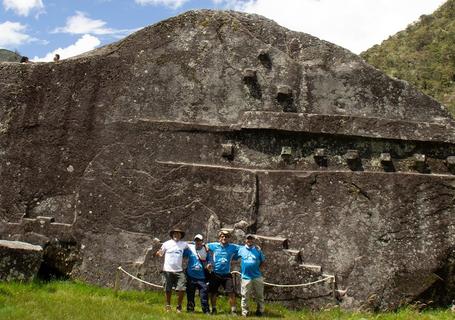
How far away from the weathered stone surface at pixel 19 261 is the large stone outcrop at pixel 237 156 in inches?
33.4

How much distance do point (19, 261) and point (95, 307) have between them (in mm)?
2190

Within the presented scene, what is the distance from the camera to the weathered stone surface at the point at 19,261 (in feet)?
30.8

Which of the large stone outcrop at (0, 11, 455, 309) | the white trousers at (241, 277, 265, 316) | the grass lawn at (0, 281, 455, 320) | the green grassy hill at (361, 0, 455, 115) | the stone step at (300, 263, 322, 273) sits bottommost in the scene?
the grass lawn at (0, 281, 455, 320)

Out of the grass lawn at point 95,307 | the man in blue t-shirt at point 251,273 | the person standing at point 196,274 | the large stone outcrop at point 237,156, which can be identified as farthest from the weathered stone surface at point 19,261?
the man in blue t-shirt at point 251,273

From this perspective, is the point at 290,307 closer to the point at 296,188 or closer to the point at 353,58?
the point at 296,188

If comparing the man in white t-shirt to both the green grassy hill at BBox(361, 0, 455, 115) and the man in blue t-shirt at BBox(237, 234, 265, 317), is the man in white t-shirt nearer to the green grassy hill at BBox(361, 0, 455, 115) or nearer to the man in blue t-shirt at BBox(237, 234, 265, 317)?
the man in blue t-shirt at BBox(237, 234, 265, 317)

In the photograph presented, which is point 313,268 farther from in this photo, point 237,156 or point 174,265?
point 237,156

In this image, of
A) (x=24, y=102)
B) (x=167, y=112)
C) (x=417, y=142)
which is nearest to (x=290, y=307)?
(x=417, y=142)

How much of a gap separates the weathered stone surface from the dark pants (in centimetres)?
276

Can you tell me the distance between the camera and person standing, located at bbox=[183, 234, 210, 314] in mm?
8711

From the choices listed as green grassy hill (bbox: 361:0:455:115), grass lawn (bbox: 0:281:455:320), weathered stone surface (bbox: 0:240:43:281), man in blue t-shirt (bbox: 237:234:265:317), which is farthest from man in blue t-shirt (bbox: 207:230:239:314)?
green grassy hill (bbox: 361:0:455:115)

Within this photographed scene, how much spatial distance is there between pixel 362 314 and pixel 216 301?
236 cm

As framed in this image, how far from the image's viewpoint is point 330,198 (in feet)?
31.8

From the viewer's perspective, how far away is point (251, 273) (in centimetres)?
877
